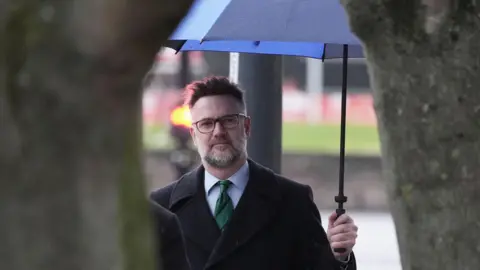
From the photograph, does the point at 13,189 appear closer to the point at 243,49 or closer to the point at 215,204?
the point at 215,204

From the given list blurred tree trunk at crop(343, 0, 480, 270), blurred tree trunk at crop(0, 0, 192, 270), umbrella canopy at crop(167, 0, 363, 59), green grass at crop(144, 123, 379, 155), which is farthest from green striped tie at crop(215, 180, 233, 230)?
green grass at crop(144, 123, 379, 155)

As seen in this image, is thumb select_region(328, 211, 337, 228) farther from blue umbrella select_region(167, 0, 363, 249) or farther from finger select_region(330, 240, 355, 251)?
blue umbrella select_region(167, 0, 363, 249)

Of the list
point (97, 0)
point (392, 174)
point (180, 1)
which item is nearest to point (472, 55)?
point (392, 174)

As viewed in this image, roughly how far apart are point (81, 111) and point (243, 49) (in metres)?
3.52

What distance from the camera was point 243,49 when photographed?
209 inches

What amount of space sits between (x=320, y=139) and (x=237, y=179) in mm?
17976

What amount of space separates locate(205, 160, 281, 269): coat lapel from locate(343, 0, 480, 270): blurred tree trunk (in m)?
1.93

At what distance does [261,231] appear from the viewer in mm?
4488

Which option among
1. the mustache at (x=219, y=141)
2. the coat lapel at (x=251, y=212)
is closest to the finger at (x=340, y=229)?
the coat lapel at (x=251, y=212)

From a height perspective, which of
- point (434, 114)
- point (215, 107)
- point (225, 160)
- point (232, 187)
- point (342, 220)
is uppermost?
point (215, 107)

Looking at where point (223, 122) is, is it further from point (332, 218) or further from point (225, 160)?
point (332, 218)

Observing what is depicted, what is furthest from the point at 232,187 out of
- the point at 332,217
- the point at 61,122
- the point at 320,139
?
the point at 320,139

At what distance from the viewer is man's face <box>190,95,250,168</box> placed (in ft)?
15.0

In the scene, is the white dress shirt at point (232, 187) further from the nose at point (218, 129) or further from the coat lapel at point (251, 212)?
the nose at point (218, 129)
